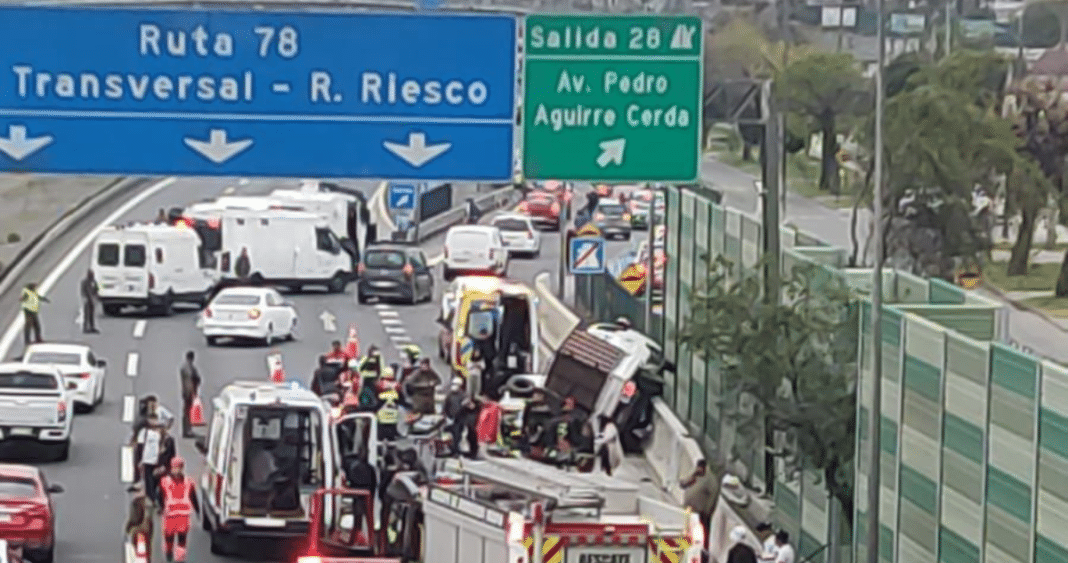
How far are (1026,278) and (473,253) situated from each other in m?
18.3

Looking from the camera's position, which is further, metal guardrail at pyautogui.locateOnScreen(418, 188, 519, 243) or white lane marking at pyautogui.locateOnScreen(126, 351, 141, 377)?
metal guardrail at pyautogui.locateOnScreen(418, 188, 519, 243)

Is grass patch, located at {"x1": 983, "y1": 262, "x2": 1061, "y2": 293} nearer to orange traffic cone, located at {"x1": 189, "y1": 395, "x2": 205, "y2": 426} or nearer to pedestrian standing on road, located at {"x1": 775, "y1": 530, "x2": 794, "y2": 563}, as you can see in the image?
orange traffic cone, located at {"x1": 189, "y1": 395, "x2": 205, "y2": 426}

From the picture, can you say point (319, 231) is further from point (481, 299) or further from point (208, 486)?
point (208, 486)

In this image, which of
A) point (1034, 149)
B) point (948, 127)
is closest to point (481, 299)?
point (948, 127)

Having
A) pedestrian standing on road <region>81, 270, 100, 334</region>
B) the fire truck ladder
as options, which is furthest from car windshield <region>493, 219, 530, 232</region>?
the fire truck ladder

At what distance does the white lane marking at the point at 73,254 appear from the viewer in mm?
50269

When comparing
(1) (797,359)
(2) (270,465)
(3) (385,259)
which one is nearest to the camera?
(2) (270,465)

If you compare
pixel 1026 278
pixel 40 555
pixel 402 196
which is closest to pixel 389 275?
pixel 402 196

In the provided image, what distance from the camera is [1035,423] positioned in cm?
2042

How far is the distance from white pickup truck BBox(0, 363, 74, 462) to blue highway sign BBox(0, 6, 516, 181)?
42.8ft

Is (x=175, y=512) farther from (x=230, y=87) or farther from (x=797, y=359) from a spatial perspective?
(x=230, y=87)

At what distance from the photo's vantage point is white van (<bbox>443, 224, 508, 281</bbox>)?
6319 centimetres

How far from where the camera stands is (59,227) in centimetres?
7481

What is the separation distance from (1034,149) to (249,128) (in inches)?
2269
